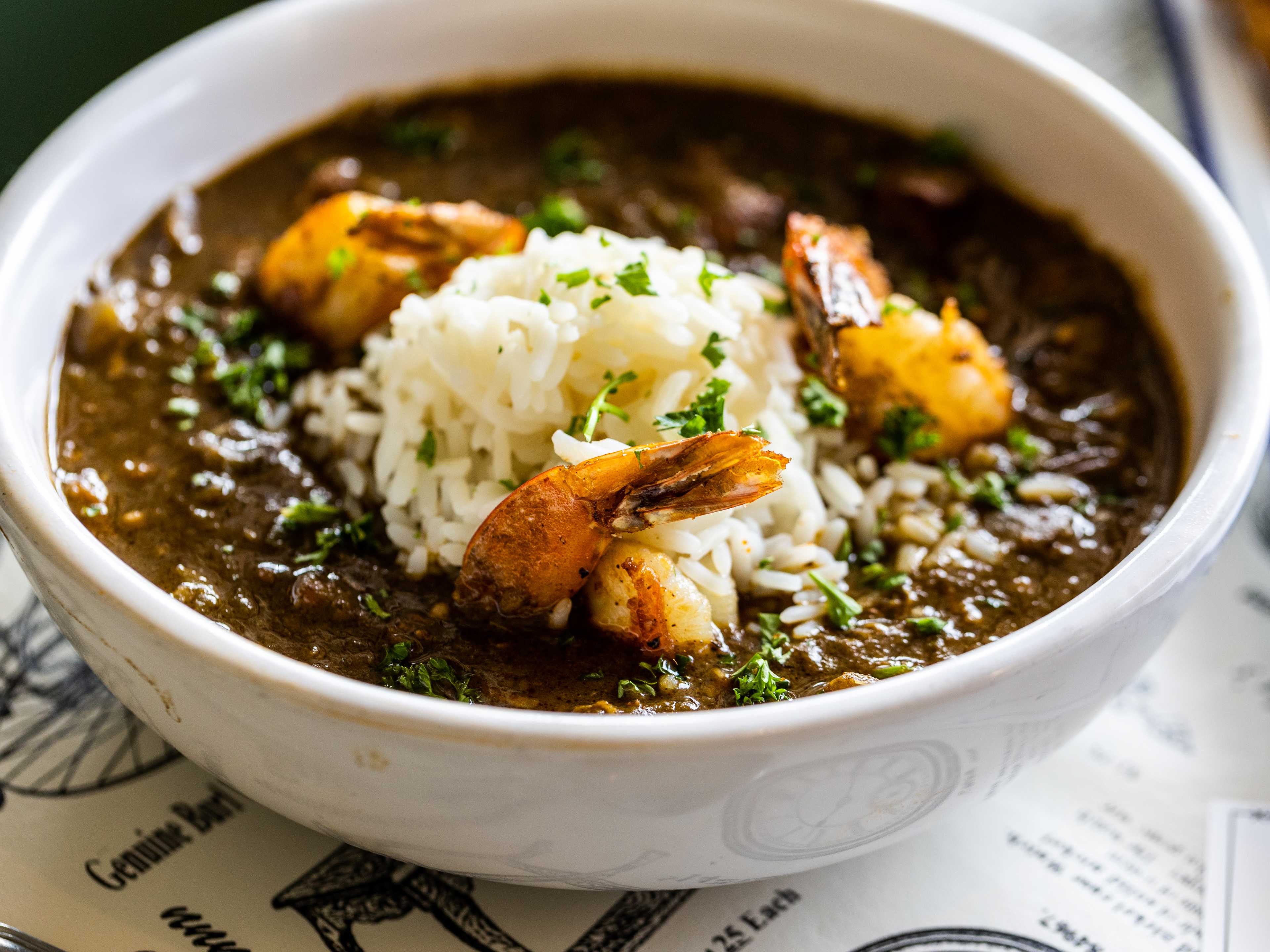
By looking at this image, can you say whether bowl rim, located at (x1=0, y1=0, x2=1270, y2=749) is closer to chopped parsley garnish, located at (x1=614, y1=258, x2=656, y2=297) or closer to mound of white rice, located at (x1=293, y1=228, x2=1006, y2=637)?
mound of white rice, located at (x1=293, y1=228, x2=1006, y2=637)

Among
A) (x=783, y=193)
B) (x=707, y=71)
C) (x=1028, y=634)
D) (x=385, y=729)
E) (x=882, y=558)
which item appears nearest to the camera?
(x=385, y=729)

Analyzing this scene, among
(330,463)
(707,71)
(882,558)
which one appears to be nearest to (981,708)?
(882,558)

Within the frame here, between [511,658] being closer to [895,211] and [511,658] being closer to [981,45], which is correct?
[895,211]

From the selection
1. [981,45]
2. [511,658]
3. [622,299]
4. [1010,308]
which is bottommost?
[511,658]

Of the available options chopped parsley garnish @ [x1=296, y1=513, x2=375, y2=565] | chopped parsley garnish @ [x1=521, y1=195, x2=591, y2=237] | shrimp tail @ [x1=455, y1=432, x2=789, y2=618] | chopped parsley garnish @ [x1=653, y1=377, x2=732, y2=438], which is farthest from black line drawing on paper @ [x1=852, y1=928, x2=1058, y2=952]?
chopped parsley garnish @ [x1=521, y1=195, x2=591, y2=237]

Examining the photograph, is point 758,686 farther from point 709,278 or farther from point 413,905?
point 709,278

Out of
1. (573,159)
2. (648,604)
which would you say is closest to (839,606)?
(648,604)

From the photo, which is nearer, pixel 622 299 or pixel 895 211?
pixel 622 299
